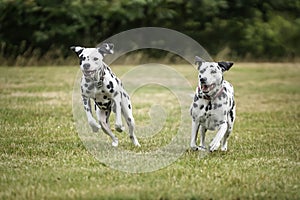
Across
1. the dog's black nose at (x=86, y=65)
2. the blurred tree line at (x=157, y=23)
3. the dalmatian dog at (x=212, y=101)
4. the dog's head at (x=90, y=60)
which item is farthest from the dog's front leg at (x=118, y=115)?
the blurred tree line at (x=157, y=23)

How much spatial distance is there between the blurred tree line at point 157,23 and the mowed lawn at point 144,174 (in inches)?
506

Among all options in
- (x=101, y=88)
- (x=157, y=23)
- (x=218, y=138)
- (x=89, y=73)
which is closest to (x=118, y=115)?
(x=101, y=88)

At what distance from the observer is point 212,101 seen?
8281 mm

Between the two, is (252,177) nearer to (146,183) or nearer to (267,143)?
(146,183)

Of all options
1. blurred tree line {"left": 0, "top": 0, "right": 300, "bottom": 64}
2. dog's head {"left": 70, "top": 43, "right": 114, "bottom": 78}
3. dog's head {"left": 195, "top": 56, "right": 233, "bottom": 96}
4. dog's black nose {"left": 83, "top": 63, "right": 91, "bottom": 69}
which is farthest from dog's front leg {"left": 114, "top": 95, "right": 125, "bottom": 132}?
blurred tree line {"left": 0, "top": 0, "right": 300, "bottom": 64}

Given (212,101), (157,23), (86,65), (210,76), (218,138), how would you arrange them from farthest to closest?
(157,23)
(212,101)
(218,138)
(210,76)
(86,65)

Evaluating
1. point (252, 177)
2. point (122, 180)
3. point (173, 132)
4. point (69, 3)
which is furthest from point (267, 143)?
point (69, 3)

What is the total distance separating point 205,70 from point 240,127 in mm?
3977

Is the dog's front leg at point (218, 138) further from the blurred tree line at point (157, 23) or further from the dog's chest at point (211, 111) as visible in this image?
the blurred tree line at point (157, 23)

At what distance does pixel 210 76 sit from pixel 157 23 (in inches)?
889

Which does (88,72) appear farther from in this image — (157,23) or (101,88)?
(157,23)

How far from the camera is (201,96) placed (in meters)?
8.25

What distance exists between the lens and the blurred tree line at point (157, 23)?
28359 millimetres

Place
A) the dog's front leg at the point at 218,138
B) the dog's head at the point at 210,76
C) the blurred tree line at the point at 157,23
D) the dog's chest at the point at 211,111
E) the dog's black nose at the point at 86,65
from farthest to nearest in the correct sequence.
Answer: the blurred tree line at the point at 157,23 < the dog's chest at the point at 211,111 < the dog's front leg at the point at 218,138 < the dog's head at the point at 210,76 < the dog's black nose at the point at 86,65
